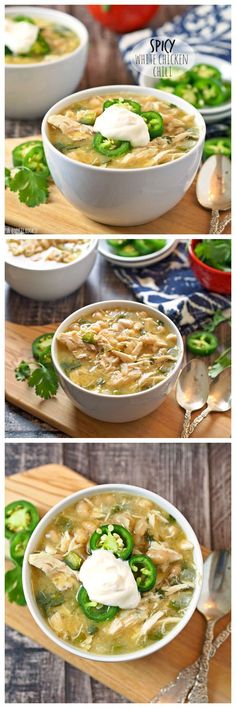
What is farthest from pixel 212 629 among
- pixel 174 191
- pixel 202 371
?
pixel 174 191

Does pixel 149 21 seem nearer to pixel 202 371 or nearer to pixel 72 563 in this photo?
pixel 202 371

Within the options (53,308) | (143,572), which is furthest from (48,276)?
(143,572)

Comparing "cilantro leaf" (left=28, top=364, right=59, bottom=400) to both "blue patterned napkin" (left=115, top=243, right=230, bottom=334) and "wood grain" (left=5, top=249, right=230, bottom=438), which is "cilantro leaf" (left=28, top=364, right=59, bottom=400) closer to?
"wood grain" (left=5, top=249, right=230, bottom=438)

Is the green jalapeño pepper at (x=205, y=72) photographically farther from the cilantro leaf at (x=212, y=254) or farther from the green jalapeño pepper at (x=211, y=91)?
the cilantro leaf at (x=212, y=254)

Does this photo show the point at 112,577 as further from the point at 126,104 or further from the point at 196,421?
the point at 126,104

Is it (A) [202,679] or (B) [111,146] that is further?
(A) [202,679]
